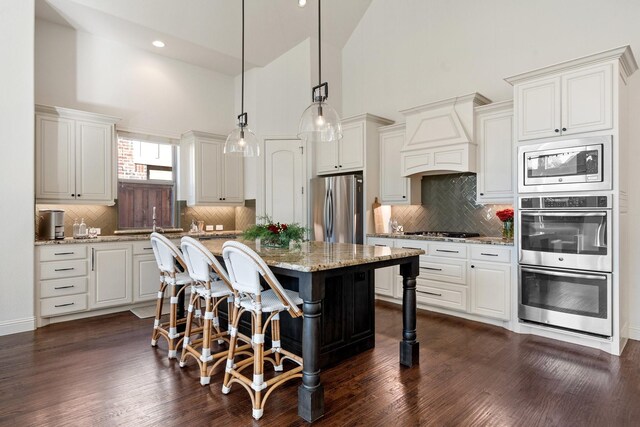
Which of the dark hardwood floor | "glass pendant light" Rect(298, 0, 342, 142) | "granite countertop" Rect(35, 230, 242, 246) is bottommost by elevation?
the dark hardwood floor

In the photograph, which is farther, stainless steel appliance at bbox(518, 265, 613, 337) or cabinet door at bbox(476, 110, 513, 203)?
cabinet door at bbox(476, 110, 513, 203)

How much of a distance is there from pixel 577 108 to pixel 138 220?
5.47 meters

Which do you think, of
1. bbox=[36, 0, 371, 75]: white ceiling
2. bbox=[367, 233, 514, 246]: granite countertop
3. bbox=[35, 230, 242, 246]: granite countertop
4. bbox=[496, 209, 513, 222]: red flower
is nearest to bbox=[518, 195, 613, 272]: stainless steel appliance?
bbox=[367, 233, 514, 246]: granite countertop

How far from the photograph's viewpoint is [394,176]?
5086mm

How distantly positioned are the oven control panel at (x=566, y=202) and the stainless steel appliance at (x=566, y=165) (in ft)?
0.26

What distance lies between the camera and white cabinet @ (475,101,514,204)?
3.99m

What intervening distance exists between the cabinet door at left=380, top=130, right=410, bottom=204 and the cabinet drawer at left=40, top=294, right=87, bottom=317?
393 cm

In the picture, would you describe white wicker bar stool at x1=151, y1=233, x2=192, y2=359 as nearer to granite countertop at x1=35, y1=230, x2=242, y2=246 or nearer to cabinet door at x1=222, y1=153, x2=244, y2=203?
granite countertop at x1=35, y1=230, x2=242, y2=246

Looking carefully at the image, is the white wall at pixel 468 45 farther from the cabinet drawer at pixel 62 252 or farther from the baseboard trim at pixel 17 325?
the baseboard trim at pixel 17 325

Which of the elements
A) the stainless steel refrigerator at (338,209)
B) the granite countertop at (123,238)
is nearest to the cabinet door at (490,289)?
the stainless steel refrigerator at (338,209)

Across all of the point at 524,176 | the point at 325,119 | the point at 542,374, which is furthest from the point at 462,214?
the point at 325,119

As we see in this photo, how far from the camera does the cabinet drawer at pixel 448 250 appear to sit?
4.10 metres

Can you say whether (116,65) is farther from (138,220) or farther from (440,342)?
(440,342)

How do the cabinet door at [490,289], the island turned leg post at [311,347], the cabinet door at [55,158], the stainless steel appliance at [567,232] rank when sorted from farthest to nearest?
the cabinet door at [55,158], the cabinet door at [490,289], the stainless steel appliance at [567,232], the island turned leg post at [311,347]
